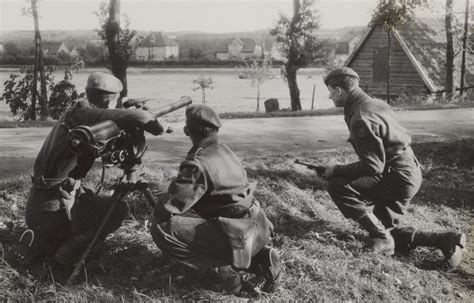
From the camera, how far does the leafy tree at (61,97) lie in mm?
19312

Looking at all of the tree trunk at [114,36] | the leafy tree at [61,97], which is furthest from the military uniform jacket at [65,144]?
the leafy tree at [61,97]

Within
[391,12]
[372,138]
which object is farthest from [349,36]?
[372,138]

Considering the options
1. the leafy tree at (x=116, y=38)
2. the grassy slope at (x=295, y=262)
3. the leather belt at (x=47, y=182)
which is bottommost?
the grassy slope at (x=295, y=262)

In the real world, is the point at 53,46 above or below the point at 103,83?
above

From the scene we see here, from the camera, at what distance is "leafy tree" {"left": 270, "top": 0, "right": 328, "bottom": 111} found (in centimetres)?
2202

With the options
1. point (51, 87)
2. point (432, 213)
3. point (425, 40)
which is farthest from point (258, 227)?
point (425, 40)

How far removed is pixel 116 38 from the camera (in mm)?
18547

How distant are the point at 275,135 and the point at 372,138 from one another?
6.58m

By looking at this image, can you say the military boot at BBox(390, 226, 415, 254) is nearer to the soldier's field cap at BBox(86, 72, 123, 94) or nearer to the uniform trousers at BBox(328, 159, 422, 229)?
the uniform trousers at BBox(328, 159, 422, 229)

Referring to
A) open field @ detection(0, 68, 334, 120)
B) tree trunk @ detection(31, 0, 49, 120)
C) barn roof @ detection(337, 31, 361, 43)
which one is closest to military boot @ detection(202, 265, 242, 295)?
tree trunk @ detection(31, 0, 49, 120)

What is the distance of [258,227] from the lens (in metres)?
4.26

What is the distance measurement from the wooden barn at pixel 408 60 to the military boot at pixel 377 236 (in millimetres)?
25097

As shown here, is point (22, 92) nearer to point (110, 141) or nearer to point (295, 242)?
point (295, 242)

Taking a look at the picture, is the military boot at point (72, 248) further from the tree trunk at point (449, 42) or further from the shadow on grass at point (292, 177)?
the tree trunk at point (449, 42)
